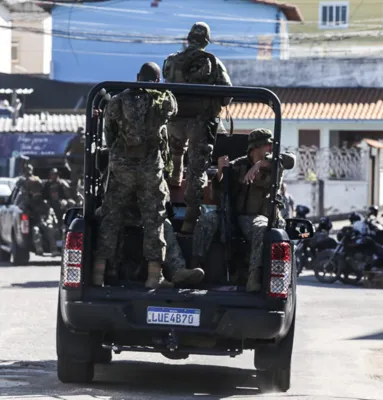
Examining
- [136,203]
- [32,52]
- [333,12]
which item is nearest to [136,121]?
[136,203]

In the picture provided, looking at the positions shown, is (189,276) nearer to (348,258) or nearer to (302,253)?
(348,258)

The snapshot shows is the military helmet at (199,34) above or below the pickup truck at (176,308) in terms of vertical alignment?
above

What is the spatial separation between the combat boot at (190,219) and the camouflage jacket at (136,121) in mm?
602

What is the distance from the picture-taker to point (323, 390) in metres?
10.4

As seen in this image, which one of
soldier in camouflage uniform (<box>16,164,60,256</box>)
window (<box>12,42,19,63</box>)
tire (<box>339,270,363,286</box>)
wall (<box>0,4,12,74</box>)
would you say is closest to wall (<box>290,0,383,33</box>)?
window (<box>12,42,19,63</box>)

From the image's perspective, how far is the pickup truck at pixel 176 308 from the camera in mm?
9820

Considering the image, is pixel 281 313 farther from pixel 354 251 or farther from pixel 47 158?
pixel 47 158

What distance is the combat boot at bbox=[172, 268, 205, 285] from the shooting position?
32.8 ft

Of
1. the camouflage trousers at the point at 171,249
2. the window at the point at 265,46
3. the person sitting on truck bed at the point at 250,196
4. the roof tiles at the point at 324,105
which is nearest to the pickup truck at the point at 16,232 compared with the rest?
the person sitting on truck bed at the point at 250,196

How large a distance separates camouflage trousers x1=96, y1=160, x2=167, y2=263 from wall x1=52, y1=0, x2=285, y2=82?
5251 cm

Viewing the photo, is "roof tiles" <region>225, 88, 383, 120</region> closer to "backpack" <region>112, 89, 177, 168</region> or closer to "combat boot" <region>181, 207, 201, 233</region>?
"combat boot" <region>181, 207, 201, 233</region>

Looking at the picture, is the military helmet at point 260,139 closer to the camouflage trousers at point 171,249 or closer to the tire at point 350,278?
the camouflage trousers at point 171,249

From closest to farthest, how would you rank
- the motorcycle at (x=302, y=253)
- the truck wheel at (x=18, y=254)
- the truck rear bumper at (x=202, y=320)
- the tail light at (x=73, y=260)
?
1. the truck rear bumper at (x=202, y=320)
2. the tail light at (x=73, y=260)
3. the motorcycle at (x=302, y=253)
4. the truck wheel at (x=18, y=254)

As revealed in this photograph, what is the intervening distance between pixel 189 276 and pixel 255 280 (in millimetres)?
488
